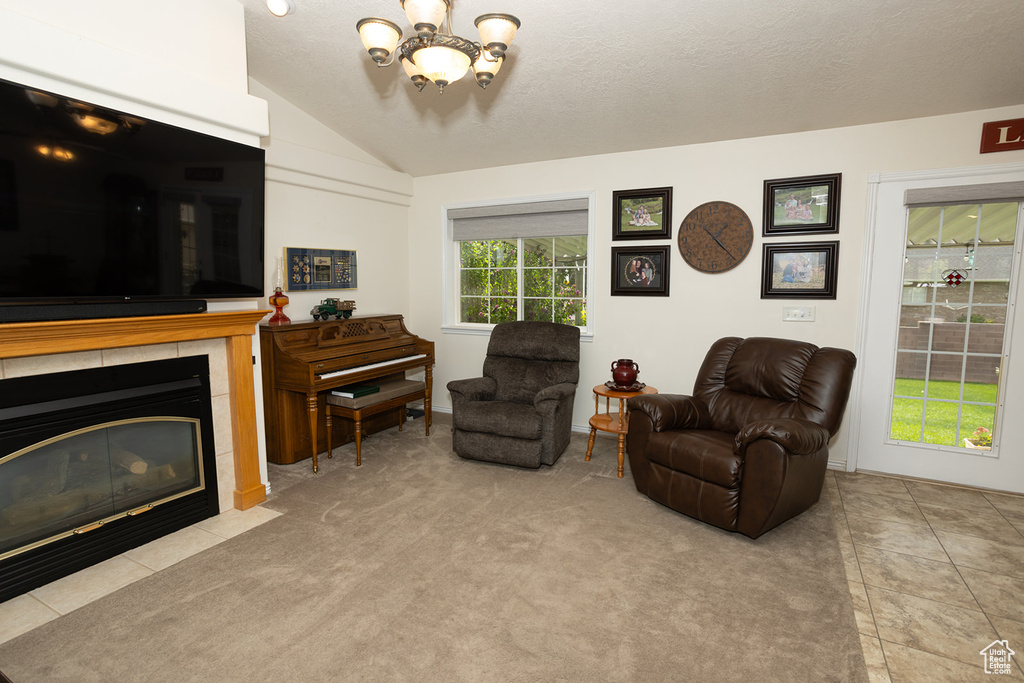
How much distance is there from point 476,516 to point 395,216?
3222 mm

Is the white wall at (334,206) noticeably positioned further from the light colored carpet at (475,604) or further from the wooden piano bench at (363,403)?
the light colored carpet at (475,604)

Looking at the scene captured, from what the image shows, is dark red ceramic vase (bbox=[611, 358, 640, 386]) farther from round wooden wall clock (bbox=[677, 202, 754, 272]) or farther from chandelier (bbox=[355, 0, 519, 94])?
chandelier (bbox=[355, 0, 519, 94])

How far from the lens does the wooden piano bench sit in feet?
11.9

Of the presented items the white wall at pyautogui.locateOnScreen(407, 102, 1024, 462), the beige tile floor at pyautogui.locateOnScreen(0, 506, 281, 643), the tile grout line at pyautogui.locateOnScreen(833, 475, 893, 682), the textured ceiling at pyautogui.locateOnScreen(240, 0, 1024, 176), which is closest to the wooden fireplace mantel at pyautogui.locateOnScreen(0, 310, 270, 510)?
the beige tile floor at pyautogui.locateOnScreen(0, 506, 281, 643)

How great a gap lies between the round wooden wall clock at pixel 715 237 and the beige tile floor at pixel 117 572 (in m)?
3.43

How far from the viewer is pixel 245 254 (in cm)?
282

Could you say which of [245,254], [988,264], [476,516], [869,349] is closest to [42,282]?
[245,254]

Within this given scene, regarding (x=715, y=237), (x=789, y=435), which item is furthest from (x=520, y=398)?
(x=789, y=435)

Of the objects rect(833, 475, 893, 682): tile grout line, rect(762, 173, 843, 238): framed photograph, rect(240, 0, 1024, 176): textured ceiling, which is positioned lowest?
rect(833, 475, 893, 682): tile grout line

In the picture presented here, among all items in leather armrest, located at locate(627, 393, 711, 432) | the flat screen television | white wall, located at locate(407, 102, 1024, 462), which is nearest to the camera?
the flat screen television

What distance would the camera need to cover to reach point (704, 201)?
3.90 m

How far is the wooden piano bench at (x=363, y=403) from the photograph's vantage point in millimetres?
3629

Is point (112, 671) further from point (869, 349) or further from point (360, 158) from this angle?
point (869, 349)

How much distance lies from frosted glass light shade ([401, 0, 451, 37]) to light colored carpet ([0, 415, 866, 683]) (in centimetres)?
225
